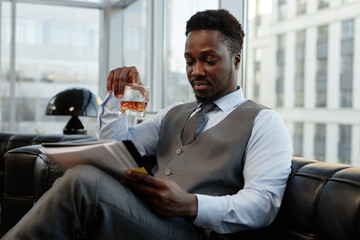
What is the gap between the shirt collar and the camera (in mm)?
1691

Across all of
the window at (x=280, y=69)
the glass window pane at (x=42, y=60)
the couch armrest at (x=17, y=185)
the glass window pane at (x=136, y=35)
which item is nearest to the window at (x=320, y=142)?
the window at (x=280, y=69)

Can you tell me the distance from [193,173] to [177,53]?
2.20 metres

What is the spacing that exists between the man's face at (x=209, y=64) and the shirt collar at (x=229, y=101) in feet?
0.09

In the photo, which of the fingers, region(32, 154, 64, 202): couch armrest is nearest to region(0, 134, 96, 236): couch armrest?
region(32, 154, 64, 202): couch armrest

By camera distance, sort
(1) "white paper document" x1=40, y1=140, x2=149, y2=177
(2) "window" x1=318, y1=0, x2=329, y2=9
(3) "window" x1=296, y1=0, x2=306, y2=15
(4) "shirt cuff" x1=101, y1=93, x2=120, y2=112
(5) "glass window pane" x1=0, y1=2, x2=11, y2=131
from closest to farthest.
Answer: (1) "white paper document" x1=40, y1=140, x2=149, y2=177
(4) "shirt cuff" x1=101, y1=93, x2=120, y2=112
(2) "window" x1=318, y1=0, x2=329, y2=9
(3) "window" x1=296, y1=0, x2=306, y2=15
(5) "glass window pane" x1=0, y1=2, x2=11, y2=131

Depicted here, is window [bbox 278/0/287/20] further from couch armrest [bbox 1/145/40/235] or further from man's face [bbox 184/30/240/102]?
couch armrest [bbox 1/145/40/235]

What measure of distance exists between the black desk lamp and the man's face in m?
1.54

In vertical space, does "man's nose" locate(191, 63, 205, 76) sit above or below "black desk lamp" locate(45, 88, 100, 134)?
above

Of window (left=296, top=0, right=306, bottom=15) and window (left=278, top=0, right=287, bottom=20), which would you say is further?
window (left=278, top=0, right=287, bottom=20)

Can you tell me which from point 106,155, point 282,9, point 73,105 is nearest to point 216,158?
point 106,155

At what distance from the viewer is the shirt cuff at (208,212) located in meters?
1.30

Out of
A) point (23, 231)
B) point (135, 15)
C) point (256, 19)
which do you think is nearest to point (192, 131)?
point (23, 231)

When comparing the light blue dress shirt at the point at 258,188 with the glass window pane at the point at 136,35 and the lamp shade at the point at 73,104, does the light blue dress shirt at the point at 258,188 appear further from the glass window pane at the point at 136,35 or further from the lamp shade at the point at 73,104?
the glass window pane at the point at 136,35

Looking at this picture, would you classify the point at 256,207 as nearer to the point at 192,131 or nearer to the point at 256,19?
the point at 192,131
